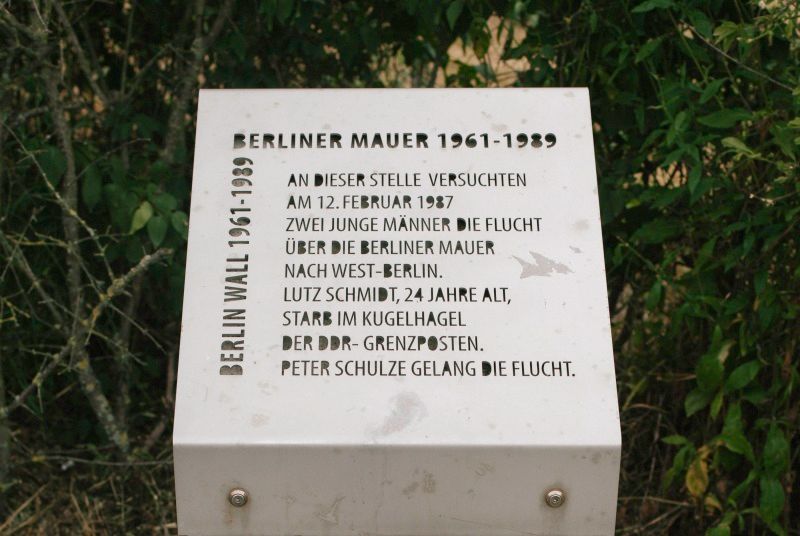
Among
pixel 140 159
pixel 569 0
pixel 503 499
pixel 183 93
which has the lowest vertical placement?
pixel 503 499

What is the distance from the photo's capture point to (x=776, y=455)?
8.25 feet

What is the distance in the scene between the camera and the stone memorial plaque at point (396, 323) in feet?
6.51

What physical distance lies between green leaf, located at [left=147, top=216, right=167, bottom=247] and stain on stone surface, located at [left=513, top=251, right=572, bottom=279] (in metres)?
0.95

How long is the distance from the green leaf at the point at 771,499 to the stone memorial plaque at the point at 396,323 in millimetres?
628

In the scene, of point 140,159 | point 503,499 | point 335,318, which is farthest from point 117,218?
point 503,499

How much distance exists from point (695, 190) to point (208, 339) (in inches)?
48.3

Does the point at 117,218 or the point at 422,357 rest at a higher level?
the point at 117,218

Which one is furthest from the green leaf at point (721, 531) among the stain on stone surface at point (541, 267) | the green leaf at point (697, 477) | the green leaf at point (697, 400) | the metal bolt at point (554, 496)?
the stain on stone surface at point (541, 267)

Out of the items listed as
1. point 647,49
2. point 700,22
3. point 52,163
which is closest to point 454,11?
point 647,49

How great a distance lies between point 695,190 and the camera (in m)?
2.55

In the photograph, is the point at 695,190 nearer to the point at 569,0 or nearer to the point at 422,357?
the point at 569,0

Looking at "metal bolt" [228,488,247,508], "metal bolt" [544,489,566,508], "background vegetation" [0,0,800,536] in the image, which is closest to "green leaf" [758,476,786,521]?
"background vegetation" [0,0,800,536]

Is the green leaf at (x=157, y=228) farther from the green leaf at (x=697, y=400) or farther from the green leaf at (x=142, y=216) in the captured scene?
the green leaf at (x=697, y=400)

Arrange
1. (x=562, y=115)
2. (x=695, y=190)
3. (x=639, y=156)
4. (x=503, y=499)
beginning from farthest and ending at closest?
(x=639, y=156), (x=695, y=190), (x=562, y=115), (x=503, y=499)
